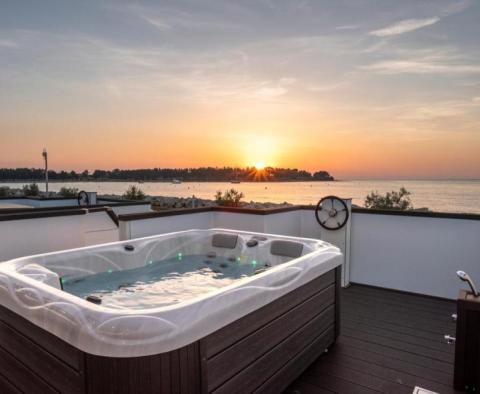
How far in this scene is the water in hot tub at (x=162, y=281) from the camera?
2367 millimetres

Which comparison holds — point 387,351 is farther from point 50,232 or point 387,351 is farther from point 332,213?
point 50,232

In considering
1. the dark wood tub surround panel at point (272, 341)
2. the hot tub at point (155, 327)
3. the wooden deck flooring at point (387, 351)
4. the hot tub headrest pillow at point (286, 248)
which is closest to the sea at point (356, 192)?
the wooden deck flooring at point (387, 351)

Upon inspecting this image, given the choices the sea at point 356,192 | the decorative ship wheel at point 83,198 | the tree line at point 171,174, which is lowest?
the sea at point 356,192

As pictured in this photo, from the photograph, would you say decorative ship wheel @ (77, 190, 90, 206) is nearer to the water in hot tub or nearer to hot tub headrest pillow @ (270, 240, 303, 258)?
the water in hot tub

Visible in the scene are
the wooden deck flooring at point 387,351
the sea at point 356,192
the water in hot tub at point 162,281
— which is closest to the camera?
the wooden deck flooring at point 387,351

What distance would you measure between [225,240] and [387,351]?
1.56m

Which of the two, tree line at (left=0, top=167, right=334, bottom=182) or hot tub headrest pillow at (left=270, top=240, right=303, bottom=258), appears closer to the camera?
hot tub headrest pillow at (left=270, top=240, right=303, bottom=258)

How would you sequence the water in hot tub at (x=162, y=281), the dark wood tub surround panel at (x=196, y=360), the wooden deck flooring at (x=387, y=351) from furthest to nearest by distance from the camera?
the water in hot tub at (x=162, y=281) < the wooden deck flooring at (x=387, y=351) < the dark wood tub surround panel at (x=196, y=360)

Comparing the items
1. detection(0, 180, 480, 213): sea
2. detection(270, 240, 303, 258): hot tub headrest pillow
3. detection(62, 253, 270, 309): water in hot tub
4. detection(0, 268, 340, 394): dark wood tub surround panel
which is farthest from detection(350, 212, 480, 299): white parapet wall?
detection(0, 180, 480, 213): sea

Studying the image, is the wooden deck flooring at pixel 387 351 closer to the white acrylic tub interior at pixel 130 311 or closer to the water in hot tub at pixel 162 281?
the white acrylic tub interior at pixel 130 311

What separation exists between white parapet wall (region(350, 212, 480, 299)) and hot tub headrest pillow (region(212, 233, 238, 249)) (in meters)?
1.27

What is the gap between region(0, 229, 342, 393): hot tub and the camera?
1128 mm

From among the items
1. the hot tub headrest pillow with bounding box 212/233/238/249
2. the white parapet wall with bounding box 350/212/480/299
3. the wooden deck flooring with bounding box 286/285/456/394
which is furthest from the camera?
the hot tub headrest pillow with bounding box 212/233/238/249

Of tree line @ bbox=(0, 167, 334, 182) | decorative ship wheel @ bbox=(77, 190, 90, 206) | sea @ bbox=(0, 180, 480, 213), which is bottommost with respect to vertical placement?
sea @ bbox=(0, 180, 480, 213)
